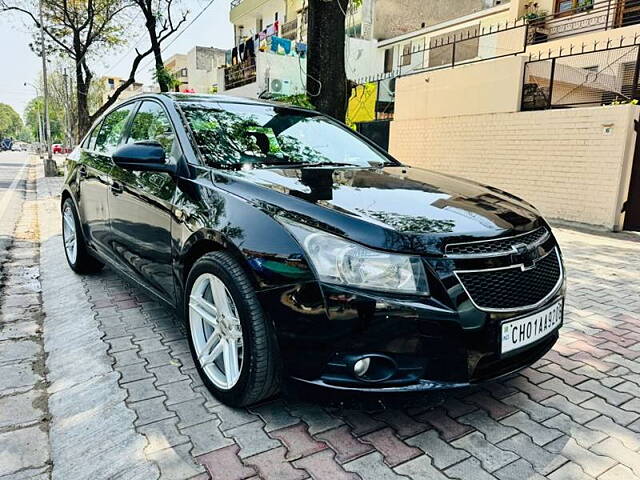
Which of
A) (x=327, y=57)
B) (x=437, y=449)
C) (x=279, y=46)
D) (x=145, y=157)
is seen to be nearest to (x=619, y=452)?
(x=437, y=449)

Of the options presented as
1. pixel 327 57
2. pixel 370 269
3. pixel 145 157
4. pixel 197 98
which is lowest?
pixel 370 269

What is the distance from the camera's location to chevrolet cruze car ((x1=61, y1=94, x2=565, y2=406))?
187cm

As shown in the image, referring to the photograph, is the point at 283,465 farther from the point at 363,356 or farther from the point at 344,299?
the point at 344,299

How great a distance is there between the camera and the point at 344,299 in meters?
1.85

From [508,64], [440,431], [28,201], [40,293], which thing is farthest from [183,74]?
[440,431]

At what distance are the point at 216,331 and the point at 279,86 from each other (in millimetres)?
15604

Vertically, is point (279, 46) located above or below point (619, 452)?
above

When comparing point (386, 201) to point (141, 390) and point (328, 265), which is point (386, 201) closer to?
point (328, 265)

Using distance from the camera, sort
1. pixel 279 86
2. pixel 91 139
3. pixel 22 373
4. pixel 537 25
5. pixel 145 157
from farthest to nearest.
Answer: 1. pixel 279 86
2. pixel 537 25
3. pixel 91 139
4. pixel 22 373
5. pixel 145 157

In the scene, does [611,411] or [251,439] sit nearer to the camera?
[251,439]

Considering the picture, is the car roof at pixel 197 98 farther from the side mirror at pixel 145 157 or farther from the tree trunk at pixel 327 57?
the tree trunk at pixel 327 57

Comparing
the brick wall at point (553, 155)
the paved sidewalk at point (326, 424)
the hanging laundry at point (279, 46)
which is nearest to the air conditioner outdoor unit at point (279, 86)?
the hanging laundry at point (279, 46)

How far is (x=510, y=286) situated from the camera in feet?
6.72

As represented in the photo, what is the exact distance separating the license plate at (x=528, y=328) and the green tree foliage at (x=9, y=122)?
120127 mm
